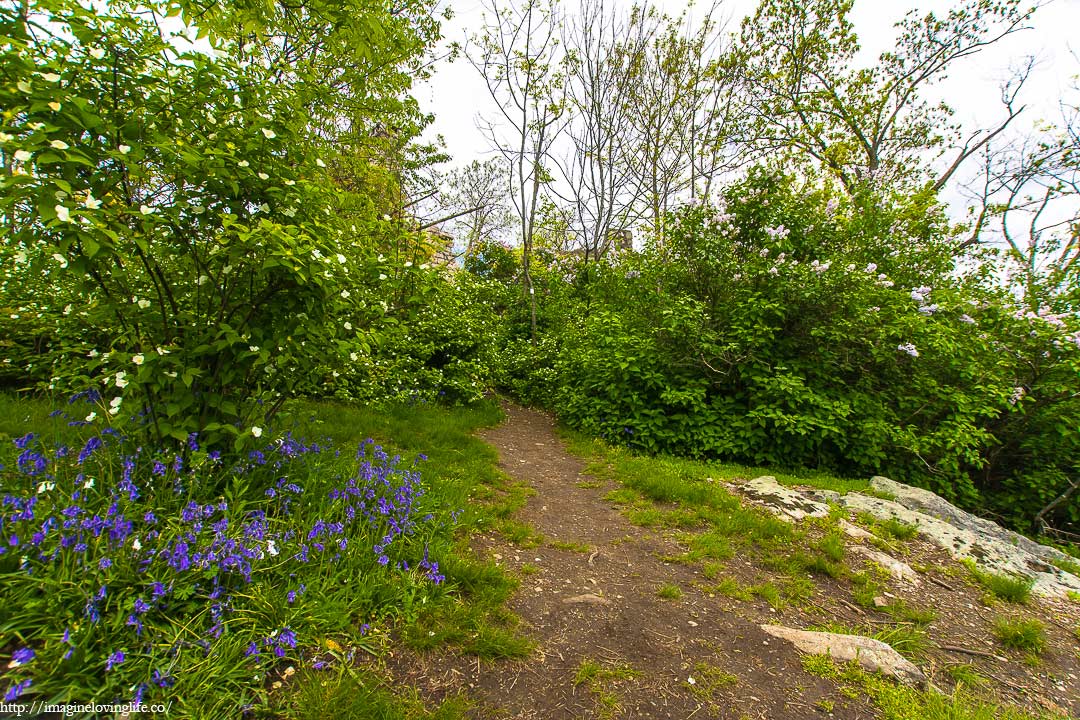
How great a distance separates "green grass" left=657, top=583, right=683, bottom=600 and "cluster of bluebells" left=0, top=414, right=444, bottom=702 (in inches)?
52.7

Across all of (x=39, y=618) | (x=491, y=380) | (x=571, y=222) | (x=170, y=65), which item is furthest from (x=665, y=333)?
(x=571, y=222)

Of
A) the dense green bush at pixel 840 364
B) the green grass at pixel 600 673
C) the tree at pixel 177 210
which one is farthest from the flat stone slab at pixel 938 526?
the tree at pixel 177 210

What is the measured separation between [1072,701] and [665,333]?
15.1ft

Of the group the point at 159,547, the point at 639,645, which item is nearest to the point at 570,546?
the point at 639,645

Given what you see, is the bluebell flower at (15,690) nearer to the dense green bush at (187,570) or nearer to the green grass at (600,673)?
the dense green bush at (187,570)

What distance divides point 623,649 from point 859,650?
1.18 m

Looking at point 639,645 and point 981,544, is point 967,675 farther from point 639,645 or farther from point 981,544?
point 981,544

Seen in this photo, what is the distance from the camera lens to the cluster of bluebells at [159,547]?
1.50 meters

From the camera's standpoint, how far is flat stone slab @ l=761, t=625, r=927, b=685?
6.75 feet

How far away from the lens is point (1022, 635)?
2529 mm

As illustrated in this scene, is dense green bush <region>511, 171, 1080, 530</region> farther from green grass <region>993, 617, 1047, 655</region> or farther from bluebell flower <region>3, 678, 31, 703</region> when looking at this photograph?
bluebell flower <region>3, 678, 31, 703</region>

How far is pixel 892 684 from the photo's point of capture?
1.98 m

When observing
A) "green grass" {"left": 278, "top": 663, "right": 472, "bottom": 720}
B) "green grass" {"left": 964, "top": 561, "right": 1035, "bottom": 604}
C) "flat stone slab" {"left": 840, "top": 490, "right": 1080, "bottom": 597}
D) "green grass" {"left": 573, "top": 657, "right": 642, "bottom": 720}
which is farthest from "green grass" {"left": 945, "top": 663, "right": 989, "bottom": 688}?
"green grass" {"left": 278, "top": 663, "right": 472, "bottom": 720}

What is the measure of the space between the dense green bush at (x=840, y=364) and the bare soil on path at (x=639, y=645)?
245cm
